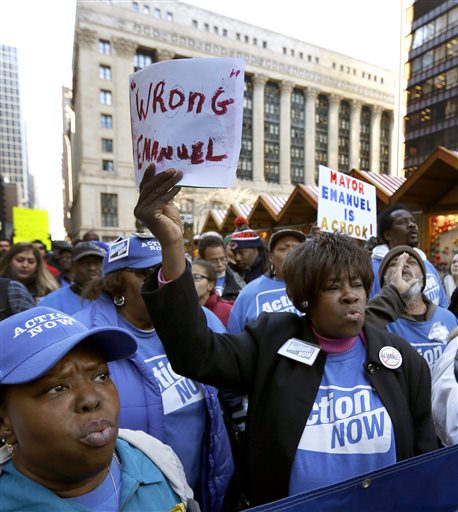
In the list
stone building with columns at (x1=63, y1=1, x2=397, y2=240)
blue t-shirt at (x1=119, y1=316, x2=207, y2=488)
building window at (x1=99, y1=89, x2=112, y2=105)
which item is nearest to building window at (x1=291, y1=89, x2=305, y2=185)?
stone building with columns at (x1=63, y1=1, x2=397, y2=240)

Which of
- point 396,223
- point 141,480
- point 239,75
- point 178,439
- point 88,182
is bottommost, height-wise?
point 178,439

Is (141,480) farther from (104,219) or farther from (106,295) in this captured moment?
(104,219)

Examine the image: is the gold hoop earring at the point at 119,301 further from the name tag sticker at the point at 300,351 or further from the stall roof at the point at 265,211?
the stall roof at the point at 265,211

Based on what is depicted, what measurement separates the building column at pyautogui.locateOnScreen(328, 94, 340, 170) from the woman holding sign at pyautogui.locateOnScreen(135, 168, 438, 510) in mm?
62338

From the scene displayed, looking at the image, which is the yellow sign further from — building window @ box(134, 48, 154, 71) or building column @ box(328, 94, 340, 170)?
building column @ box(328, 94, 340, 170)

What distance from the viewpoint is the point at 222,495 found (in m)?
1.69

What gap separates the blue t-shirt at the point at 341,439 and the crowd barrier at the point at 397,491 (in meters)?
0.15

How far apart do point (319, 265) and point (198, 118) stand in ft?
2.14

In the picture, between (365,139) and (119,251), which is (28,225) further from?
(365,139)

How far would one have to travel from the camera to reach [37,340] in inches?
35.3

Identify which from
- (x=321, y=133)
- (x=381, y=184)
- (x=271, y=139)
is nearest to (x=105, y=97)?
(x=271, y=139)

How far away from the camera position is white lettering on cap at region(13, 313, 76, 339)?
91cm

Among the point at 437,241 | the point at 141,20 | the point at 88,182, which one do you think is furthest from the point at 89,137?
the point at 437,241

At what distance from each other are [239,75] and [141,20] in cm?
5517
